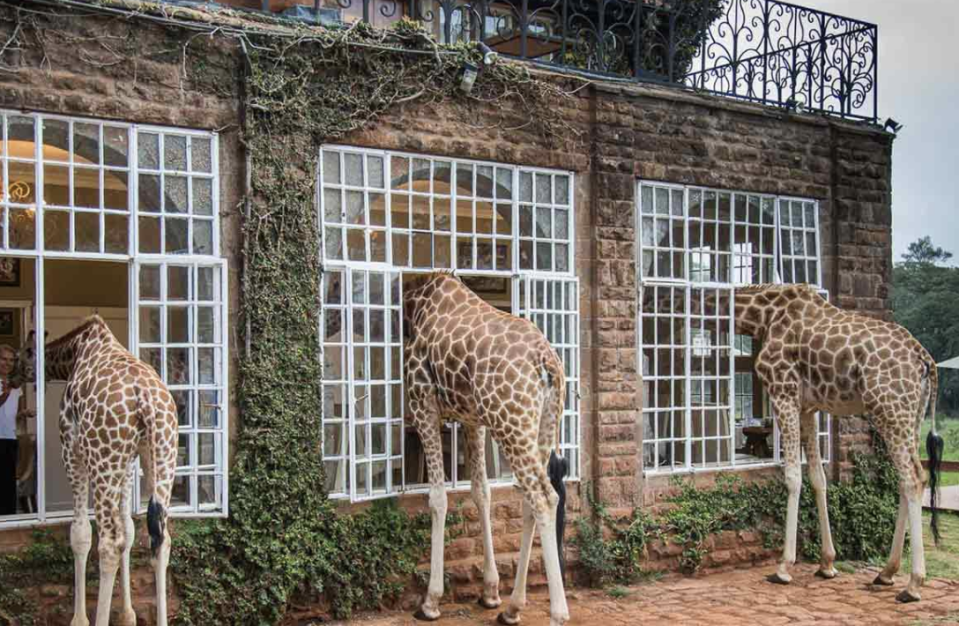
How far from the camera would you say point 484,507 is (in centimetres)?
919

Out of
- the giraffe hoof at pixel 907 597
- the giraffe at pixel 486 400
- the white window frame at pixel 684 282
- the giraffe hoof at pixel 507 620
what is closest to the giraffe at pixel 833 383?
the giraffe hoof at pixel 907 597

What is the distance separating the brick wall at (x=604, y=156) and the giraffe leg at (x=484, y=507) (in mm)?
288

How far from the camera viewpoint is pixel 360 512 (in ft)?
29.7

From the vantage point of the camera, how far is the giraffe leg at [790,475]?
1048cm

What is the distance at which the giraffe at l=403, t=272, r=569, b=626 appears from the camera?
8.27 meters

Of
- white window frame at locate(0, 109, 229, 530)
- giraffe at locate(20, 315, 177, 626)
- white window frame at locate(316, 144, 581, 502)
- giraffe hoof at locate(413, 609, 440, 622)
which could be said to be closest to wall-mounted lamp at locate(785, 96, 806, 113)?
white window frame at locate(316, 144, 581, 502)

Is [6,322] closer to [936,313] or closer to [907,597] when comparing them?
[907,597]

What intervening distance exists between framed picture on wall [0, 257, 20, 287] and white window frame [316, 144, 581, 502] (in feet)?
16.4

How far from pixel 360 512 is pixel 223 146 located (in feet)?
10.5

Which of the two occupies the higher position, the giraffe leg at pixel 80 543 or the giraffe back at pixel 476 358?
the giraffe back at pixel 476 358

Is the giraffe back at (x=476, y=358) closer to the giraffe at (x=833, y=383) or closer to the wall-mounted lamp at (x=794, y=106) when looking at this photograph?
the giraffe at (x=833, y=383)

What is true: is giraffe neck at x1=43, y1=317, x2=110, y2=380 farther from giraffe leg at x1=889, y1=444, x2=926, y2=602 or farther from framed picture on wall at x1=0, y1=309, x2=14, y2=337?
giraffe leg at x1=889, y1=444, x2=926, y2=602

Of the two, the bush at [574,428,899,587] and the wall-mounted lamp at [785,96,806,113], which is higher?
the wall-mounted lamp at [785,96,806,113]

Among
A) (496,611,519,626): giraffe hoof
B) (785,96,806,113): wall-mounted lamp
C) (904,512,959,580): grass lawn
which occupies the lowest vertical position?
(904,512,959,580): grass lawn
